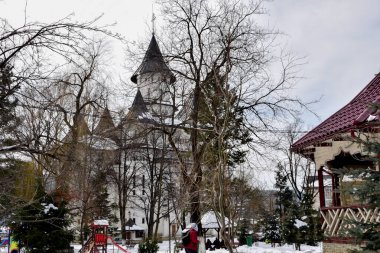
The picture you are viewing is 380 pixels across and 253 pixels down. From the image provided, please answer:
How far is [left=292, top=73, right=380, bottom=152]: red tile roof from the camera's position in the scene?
12820 mm

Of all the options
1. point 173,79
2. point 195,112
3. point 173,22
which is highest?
point 173,22

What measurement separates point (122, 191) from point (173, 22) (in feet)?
88.0

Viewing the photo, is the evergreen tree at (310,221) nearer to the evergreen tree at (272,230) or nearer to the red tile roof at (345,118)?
the evergreen tree at (272,230)

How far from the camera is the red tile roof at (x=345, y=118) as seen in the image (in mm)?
12820

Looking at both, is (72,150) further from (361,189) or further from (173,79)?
(173,79)

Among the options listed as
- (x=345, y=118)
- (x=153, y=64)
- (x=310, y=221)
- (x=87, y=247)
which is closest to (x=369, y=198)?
(x=345, y=118)

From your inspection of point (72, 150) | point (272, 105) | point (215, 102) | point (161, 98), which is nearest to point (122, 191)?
point (161, 98)

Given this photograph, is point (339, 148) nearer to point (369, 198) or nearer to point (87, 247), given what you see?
point (369, 198)

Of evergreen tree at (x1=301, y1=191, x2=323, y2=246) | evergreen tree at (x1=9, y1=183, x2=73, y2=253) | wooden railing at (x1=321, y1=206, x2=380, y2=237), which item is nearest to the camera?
wooden railing at (x1=321, y1=206, x2=380, y2=237)

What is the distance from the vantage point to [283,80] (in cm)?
1820

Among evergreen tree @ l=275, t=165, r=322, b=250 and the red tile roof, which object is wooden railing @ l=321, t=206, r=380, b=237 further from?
evergreen tree @ l=275, t=165, r=322, b=250

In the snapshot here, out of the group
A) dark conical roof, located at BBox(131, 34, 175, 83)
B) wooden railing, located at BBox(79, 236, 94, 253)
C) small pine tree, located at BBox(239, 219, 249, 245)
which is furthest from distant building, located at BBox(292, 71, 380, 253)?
small pine tree, located at BBox(239, 219, 249, 245)

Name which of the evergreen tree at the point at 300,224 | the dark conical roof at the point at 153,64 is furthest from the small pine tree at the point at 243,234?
the dark conical roof at the point at 153,64

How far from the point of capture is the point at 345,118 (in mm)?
13672
